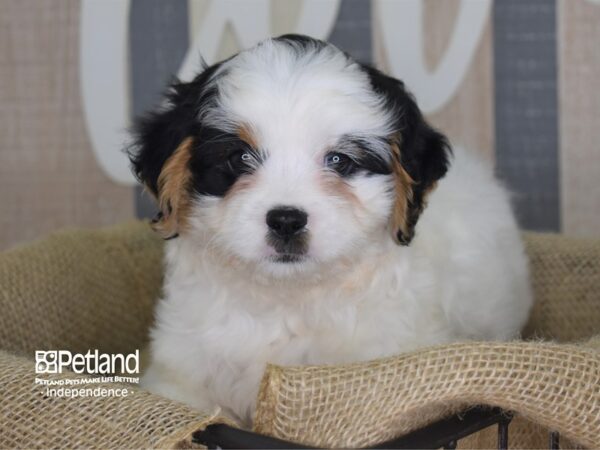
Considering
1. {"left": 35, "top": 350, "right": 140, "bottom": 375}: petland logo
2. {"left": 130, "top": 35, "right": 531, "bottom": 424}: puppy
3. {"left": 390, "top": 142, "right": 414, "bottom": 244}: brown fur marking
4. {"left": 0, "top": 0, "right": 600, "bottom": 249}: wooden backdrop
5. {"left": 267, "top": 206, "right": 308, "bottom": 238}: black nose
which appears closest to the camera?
{"left": 267, "top": 206, "right": 308, "bottom": 238}: black nose

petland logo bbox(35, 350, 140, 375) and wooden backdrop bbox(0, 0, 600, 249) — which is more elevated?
wooden backdrop bbox(0, 0, 600, 249)

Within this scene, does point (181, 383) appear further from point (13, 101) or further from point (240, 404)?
point (13, 101)

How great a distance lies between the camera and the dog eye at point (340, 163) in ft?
7.74

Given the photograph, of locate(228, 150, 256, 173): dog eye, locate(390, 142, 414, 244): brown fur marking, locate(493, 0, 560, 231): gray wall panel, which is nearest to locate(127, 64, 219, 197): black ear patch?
locate(228, 150, 256, 173): dog eye

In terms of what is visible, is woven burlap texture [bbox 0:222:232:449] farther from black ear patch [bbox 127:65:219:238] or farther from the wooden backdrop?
the wooden backdrop

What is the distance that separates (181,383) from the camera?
261cm

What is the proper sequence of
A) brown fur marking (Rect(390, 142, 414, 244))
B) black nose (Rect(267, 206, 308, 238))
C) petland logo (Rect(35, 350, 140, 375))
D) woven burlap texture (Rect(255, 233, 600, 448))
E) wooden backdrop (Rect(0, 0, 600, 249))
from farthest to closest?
wooden backdrop (Rect(0, 0, 600, 249)) < petland logo (Rect(35, 350, 140, 375)) < brown fur marking (Rect(390, 142, 414, 244)) < black nose (Rect(267, 206, 308, 238)) < woven burlap texture (Rect(255, 233, 600, 448))

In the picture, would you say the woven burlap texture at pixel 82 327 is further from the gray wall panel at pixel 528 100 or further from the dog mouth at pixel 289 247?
the gray wall panel at pixel 528 100

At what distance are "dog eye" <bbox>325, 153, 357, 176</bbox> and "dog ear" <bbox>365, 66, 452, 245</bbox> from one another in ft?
0.41

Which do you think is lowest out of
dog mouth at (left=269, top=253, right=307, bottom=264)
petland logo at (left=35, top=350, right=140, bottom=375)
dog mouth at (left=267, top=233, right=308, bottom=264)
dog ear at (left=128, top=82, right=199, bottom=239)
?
petland logo at (left=35, top=350, right=140, bottom=375)

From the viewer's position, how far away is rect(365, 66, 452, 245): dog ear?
245 cm

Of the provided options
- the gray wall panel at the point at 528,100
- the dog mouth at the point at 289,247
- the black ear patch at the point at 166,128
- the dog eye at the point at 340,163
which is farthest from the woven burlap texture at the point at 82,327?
the gray wall panel at the point at 528,100

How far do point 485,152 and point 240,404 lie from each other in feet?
6.27

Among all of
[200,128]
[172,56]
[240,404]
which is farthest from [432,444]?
[172,56]
